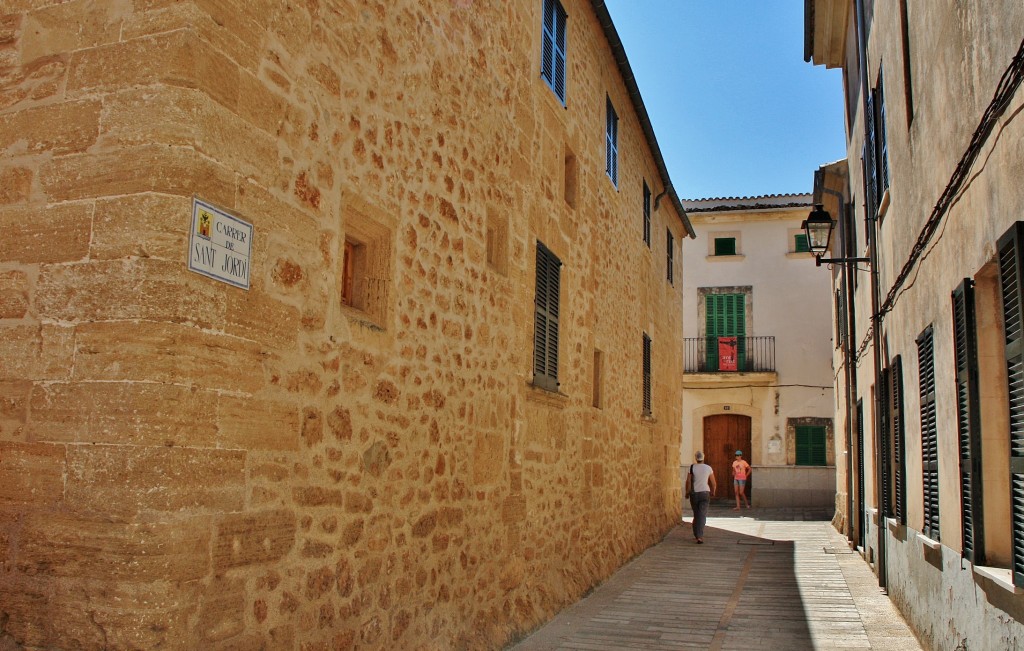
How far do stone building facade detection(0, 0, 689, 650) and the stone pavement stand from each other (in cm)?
92

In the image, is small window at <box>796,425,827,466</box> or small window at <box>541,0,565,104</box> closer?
small window at <box>541,0,565,104</box>

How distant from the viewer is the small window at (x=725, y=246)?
86.9 feet

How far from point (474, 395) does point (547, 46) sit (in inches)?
155

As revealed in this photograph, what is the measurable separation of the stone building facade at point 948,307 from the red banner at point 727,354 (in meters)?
15.8

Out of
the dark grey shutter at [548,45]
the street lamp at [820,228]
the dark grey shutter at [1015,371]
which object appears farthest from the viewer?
the street lamp at [820,228]

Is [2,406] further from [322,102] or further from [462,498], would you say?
[462,498]

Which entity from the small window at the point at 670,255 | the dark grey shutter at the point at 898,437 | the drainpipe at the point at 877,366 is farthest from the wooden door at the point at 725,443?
the dark grey shutter at the point at 898,437

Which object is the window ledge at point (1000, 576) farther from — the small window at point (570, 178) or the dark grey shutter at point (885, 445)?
the small window at point (570, 178)

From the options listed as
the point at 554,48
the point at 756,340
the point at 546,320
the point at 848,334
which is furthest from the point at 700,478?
the point at 756,340

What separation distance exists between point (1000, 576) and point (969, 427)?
2.86ft

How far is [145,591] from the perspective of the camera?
3311mm

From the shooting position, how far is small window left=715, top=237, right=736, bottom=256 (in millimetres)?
26484

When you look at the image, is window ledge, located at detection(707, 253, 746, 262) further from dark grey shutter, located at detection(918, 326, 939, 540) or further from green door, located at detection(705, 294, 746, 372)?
dark grey shutter, located at detection(918, 326, 939, 540)

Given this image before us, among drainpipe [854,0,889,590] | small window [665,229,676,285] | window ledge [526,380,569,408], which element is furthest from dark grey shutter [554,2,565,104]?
small window [665,229,676,285]
